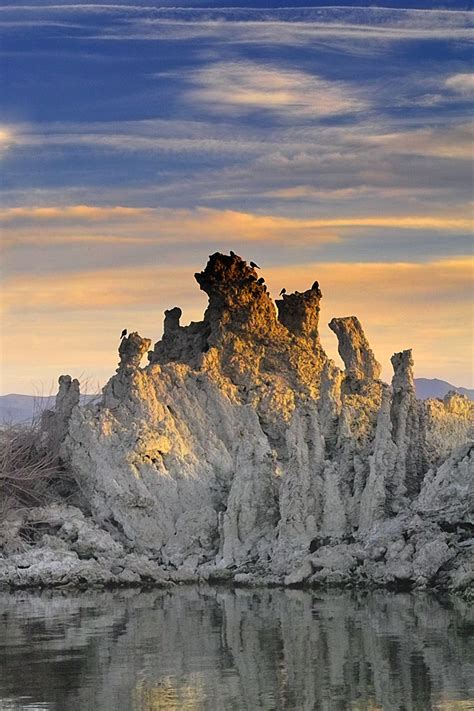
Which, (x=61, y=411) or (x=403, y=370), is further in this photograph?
(x=61, y=411)

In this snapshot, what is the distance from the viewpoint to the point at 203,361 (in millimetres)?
34406

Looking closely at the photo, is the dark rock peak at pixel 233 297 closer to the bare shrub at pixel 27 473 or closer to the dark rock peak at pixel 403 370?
the dark rock peak at pixel 403 370

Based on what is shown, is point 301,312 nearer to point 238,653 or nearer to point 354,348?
point 354,348

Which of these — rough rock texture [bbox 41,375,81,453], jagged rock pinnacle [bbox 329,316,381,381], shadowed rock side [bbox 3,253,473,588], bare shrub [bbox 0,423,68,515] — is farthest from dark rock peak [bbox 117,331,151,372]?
jagged rock pinnacle [bbox 329,316,381,381]

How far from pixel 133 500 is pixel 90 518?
1.25 metres

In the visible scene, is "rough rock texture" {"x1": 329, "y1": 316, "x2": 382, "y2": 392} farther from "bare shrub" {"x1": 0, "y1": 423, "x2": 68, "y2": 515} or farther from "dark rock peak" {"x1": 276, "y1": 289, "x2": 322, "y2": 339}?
"bare shrub" {"x1": 0, "y1": 423, "x2": 68, "y2": 515}

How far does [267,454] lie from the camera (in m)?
29.6

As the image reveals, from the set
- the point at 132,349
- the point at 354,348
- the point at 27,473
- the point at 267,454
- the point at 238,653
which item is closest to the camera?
the point at 238,653

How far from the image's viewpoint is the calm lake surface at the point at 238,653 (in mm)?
16109

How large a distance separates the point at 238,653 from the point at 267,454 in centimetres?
1060

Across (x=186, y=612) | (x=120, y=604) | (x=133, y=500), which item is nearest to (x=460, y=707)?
(x=186, y=612)

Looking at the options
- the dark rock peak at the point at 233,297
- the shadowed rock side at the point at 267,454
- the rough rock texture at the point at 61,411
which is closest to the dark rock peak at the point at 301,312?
the shadowed rock side at the point at 267,454

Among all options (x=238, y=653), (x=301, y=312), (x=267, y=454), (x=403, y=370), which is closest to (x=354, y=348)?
(x=301, y=312)

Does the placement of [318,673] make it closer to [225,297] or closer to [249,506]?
[249,506]
